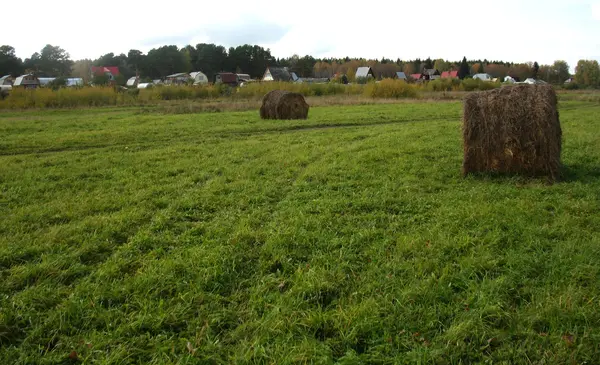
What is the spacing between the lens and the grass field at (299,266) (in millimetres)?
3379

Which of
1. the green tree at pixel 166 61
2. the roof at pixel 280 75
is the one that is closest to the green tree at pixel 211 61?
the green tree at pixel 166 61

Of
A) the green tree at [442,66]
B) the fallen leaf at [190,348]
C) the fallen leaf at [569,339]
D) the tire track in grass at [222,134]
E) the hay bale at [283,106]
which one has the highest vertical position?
the green tree at [442,66]

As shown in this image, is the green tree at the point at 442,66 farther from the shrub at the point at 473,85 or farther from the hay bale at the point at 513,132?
the hay bale at the point at 513,132

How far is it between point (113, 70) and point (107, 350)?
108 metres

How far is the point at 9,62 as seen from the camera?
264ft

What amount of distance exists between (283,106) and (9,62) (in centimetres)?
8437

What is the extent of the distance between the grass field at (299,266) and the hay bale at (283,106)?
12011 mm

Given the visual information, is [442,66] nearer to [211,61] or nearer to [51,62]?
[211,61]

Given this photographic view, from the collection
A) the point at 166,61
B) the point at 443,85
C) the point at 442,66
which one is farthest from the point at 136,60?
the point at 442,66

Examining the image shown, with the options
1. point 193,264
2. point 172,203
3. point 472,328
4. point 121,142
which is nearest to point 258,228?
point 193,264

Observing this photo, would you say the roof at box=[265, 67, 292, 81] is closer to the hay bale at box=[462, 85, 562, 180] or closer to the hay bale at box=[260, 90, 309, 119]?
the hay bale at box=[260, 90, 309, 119]

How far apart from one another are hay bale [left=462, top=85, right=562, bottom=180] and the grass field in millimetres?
413

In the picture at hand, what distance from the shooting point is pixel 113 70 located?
98.3m

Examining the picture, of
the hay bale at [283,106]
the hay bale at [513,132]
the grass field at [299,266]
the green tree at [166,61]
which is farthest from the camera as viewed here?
the green tree at [166,61]
